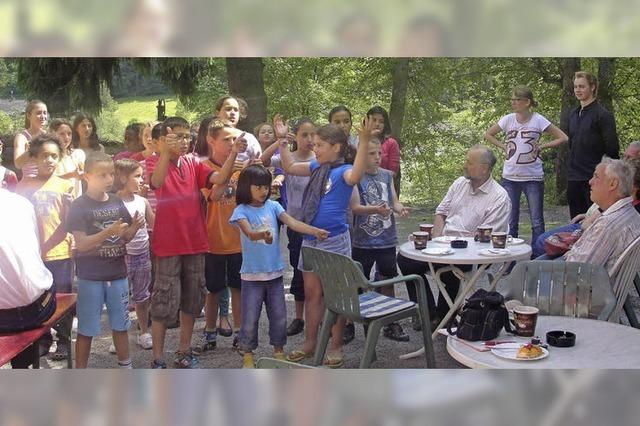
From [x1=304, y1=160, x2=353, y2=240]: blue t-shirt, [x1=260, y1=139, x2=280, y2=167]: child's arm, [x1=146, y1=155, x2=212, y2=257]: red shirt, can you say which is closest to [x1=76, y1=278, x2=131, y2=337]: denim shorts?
[x1=146, y1=155, x2=212, y2=257]: red shirt

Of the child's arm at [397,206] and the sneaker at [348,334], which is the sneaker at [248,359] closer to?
the sneaker at [348,334]

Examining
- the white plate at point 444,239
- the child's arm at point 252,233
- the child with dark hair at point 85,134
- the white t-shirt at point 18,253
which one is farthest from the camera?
the white plate at point 444,239

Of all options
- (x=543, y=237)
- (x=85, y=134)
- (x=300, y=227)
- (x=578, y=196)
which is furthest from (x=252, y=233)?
(x=578, y=196)

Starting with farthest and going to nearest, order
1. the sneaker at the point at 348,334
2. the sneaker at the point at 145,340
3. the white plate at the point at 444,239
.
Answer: the sneaker at the point at 348,334 → the white plate at the point at 444,239 → the sneaker at the point at 145,340

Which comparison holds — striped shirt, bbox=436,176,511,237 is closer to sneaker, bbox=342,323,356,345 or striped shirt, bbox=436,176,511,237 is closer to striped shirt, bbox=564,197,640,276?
striped shirt, bbox=564,197,640,276

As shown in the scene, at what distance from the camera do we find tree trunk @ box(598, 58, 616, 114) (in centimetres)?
381

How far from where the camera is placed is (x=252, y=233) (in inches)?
149

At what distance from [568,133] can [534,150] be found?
0.18m

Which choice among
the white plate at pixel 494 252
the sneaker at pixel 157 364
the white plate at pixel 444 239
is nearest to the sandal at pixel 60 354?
the sneaker at pixel 157 364

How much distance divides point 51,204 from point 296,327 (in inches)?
60.5

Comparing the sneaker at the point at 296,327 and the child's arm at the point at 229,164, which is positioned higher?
the child's arm at the point at 229,164

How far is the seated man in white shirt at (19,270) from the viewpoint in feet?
11.0

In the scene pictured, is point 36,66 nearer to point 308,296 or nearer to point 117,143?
point 117,143

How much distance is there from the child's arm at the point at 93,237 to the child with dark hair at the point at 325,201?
840mm
